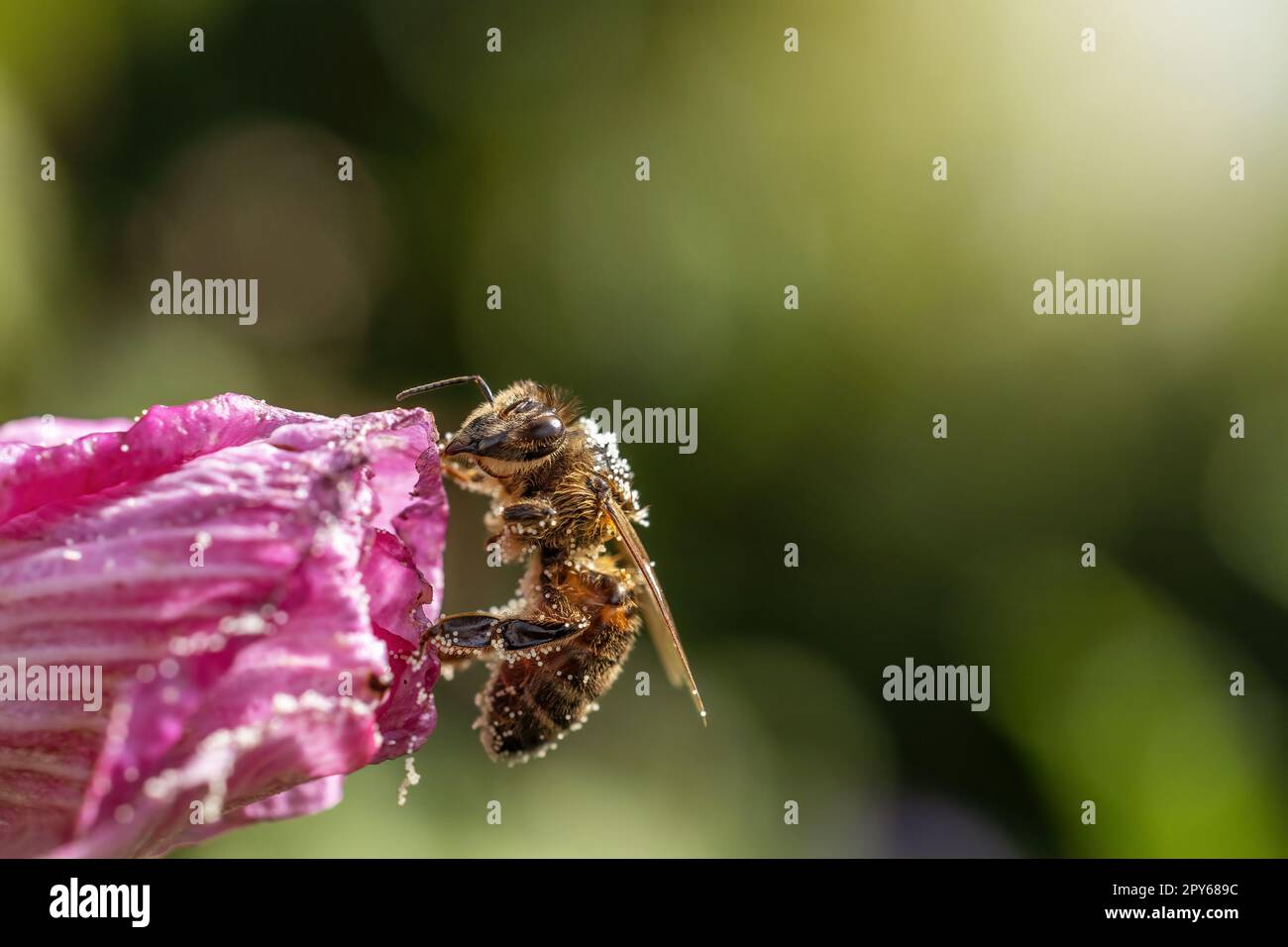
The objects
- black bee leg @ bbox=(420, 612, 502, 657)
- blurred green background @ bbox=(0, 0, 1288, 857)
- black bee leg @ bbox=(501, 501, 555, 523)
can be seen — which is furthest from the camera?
blurred green background @ bbox=(0, 0, 1288, 857)

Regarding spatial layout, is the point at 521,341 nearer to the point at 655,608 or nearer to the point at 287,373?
the point at 287,373

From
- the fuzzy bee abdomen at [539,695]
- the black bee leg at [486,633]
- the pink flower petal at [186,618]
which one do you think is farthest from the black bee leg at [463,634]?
the pink flower petal at [186,618]

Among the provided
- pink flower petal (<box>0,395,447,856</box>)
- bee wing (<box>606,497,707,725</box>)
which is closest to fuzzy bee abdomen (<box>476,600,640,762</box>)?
bee wing (<box>606,497,707,725</box>)

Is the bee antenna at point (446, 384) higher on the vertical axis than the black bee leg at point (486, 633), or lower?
higher

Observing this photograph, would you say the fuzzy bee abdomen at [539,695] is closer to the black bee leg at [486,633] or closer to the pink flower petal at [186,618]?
the black bee leg at [486,633]

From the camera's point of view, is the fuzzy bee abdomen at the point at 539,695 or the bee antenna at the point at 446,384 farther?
the fuzzy bee abdomen at the point at 539,695

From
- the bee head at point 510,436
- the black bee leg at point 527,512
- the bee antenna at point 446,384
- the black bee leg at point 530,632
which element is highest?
the bee antenna at point 446,384

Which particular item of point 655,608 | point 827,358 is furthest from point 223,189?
point 655,608

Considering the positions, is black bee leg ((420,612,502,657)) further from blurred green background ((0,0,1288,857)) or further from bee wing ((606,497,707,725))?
blurred green background ((0,0,1288,857))

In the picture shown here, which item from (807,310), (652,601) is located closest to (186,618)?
(652,601)
